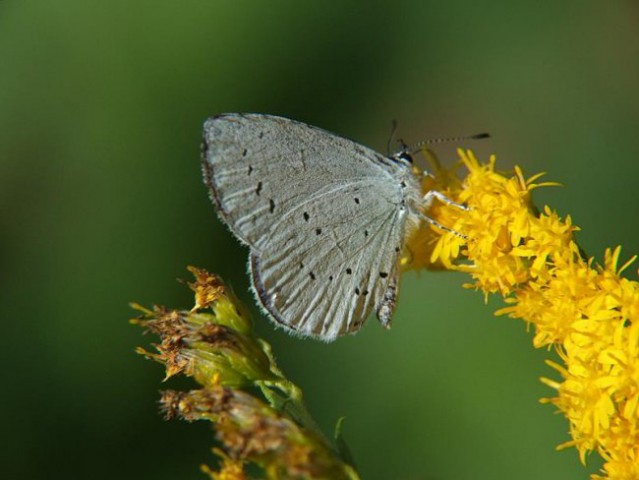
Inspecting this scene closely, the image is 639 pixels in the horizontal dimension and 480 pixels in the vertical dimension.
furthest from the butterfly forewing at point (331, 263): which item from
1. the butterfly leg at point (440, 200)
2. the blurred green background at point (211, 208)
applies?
the blurred green background at point (211, 208)

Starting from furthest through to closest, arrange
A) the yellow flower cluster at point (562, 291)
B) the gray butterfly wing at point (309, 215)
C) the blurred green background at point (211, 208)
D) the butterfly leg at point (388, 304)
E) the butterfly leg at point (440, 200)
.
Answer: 1. the blurred green background at point (211, 208)
2. the butterfly leg at point (388, 304)
3. the butterfly leg at point (440, 200)
4. the gray butterfly wing at point (309, 215)
5. the yellow flower cluster at point (562, 291)

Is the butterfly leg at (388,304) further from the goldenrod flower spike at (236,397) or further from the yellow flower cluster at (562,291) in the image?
the goldenrod flower spike at (236,397)

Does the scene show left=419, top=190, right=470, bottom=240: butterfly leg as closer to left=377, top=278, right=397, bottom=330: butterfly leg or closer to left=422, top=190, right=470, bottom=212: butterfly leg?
left=422, top=190, right=470, bottom=212: butterfly leg

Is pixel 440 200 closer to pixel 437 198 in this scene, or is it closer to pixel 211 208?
pixel 437 198

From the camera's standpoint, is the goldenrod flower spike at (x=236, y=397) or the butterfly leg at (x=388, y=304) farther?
the butterfly leg at (x=388, y=304)

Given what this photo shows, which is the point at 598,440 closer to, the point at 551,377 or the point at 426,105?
the point at 551,377

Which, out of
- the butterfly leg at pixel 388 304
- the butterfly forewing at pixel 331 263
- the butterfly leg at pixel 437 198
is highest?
the butterfly leg at pixel 437 198

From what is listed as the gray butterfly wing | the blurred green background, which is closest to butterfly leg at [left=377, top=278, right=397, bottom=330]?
the gray butterfly wing
